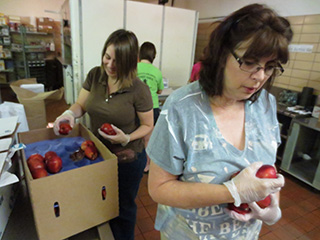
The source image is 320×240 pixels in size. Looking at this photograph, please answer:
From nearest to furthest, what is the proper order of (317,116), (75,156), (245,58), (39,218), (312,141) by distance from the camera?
(245,58), (39,218), (75,156), (317,116), (312,141)

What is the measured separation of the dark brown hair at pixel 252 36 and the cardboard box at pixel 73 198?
545mm

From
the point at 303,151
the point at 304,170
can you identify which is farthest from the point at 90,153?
the point at 303,151

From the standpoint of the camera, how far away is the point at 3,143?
0.86 meters

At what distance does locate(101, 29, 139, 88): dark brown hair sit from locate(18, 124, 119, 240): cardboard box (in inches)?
18.3

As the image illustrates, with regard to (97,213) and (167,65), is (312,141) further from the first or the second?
(97,213)

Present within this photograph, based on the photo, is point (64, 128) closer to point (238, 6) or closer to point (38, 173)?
point (38, 173)

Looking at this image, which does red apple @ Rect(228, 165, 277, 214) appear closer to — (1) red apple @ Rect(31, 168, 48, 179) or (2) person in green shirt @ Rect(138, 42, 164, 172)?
(1) red apple @ Rect(31, 168, 48, 179)

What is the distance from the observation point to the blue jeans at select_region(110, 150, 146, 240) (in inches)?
50.6

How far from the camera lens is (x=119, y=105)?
48.4 inches

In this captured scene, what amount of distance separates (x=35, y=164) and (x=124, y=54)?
27.1 inches

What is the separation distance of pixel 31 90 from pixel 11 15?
18.3ft

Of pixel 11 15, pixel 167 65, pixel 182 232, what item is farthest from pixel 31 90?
pixel 11 15

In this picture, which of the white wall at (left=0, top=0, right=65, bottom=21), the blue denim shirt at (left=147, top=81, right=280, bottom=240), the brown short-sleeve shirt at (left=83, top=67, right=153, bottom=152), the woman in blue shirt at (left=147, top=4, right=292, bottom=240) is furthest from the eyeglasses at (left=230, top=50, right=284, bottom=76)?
the white wall at (left=0, top=0, right=65, bottom=21)

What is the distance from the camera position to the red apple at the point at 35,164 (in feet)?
2.79
